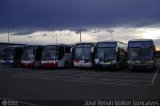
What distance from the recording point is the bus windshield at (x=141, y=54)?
1385 inches

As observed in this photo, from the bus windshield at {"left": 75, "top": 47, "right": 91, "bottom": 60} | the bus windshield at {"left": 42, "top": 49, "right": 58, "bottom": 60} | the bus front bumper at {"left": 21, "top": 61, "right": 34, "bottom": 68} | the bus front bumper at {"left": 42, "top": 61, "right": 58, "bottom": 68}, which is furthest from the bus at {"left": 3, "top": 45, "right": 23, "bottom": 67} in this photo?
the bus windshield at {"left": 75, "top": 47, "right": 91, "bottom": 60}

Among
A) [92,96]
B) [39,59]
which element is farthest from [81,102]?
[39,59]

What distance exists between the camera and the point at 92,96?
51.6 feet

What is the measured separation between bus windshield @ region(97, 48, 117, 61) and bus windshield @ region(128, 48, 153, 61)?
7.85 feet

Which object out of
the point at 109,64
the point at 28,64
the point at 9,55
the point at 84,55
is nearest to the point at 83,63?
the point at 84,55

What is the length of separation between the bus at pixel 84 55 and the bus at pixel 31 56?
598 cm

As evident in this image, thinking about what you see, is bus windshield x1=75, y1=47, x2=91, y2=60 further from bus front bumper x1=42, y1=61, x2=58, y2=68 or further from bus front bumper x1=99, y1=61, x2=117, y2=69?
bus front bumper x1=99, y1=61, x2=117, y2=69

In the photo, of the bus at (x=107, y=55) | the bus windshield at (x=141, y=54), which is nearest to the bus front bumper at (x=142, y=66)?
the bus windshield at (x=141, y=54)

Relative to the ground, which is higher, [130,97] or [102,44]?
[102,44]

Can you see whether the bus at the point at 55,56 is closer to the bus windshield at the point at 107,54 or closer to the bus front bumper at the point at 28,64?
the bus front bumper at the point at 28,64

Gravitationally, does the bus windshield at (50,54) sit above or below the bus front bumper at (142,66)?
above

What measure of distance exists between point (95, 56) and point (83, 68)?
375 centimetres

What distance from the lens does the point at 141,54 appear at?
35.5m

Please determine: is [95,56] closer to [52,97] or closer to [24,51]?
[24,51]
